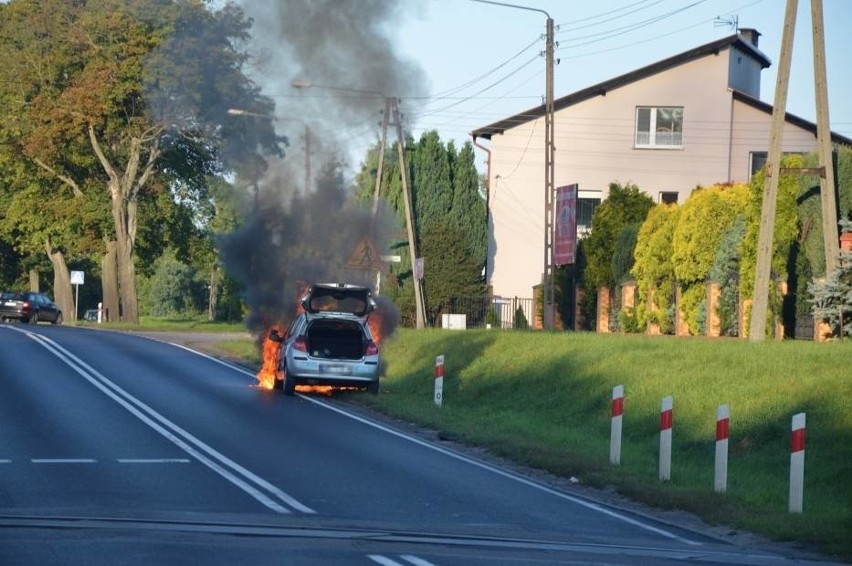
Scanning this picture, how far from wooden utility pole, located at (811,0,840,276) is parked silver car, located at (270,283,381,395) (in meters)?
9.04

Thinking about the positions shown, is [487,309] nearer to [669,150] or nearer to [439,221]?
[439,221]

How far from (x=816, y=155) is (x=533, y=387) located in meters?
9.00

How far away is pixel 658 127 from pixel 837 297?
1179 inches

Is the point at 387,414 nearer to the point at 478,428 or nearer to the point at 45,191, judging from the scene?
the point at 478,428

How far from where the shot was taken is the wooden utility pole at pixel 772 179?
26.2 meters

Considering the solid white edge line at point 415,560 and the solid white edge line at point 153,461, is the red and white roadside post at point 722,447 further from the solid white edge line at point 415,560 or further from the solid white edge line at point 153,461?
the solid white edge line at point 153,461

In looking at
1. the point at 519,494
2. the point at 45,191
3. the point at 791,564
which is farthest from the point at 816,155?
the point at 45,191

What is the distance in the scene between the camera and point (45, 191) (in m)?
67.8

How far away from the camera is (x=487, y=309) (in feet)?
188

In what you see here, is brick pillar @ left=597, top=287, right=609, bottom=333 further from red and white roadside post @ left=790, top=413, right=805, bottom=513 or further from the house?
red and white roadside post @ left=790, top=413, right=805, bottom=513

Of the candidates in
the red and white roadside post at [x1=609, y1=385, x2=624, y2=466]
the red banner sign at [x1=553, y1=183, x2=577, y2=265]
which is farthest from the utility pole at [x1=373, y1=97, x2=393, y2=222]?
the red and white roadside post at [x1=609, y1=385, x2=624, y2=466]

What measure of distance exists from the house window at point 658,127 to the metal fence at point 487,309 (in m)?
7.97

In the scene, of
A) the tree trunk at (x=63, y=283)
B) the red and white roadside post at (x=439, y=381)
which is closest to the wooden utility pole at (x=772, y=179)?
the red and white roadside post at (x=439, y=381)

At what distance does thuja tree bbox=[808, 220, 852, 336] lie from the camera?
1090 inches
